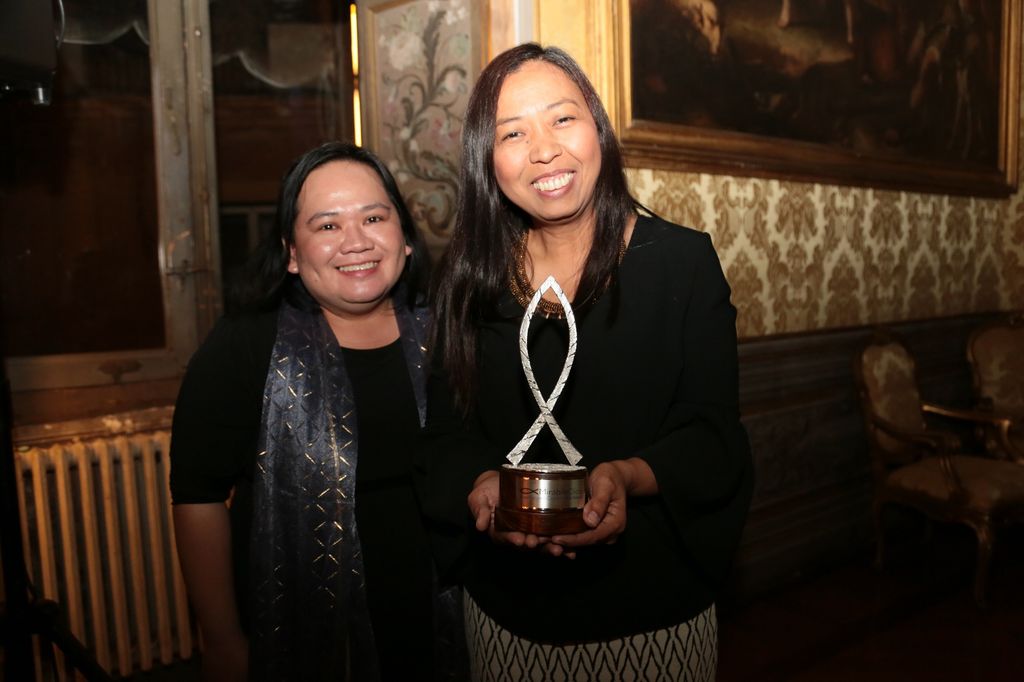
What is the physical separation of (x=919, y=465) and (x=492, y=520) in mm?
3558

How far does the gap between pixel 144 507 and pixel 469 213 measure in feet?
8.25

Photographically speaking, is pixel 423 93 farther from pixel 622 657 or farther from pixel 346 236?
pixel 622 657

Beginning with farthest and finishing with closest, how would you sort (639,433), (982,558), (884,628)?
(982,558) → (884,628) → (639,433)

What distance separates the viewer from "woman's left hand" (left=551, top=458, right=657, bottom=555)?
1206mm

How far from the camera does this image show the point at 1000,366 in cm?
470

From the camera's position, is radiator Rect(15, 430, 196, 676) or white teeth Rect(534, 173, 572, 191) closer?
white teeth Rect(534, 173, 572, 191)

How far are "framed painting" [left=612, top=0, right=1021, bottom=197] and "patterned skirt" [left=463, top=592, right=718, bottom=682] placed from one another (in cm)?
206

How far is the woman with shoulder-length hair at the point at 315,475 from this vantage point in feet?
5.99

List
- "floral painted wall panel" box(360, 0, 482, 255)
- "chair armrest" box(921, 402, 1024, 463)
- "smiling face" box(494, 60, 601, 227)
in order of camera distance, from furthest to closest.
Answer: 1. "chair armrest" box(921, 402, 1024, 463)
2. "floral painted wall panel" box(360, 0, 482, 255)
3. "smiling face" box(494, 60, 601, 227)

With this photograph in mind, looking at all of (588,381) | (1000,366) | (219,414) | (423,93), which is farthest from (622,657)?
(1000,366)

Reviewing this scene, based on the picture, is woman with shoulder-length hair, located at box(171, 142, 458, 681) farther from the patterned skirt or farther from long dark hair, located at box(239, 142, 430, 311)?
the patterned skirt

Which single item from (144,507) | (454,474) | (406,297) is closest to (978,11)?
(406,297)

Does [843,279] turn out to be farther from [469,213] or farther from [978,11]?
[469,213]

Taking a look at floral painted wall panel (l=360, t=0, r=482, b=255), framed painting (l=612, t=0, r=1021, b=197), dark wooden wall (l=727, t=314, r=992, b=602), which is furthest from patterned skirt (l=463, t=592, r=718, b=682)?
dark wooden wall (l=727, t=314, r=992, b=602)
